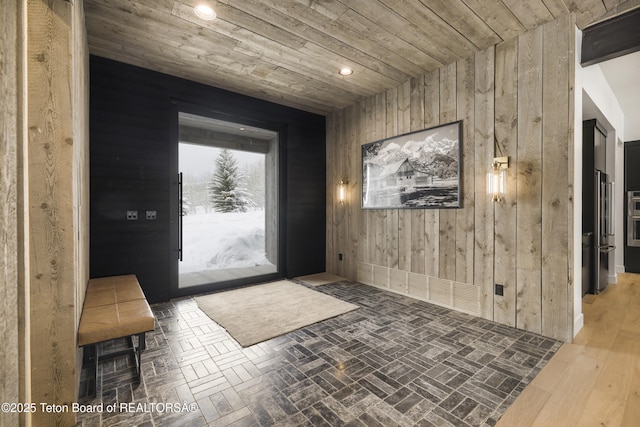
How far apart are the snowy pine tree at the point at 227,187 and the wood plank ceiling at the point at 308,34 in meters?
1.22

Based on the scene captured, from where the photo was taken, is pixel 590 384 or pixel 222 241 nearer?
pixel 590 384

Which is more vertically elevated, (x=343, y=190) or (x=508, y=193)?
Result: (x=343, y=190)

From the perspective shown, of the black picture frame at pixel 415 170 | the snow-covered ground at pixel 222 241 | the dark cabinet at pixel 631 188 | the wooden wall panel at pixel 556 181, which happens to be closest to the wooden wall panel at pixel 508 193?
the wooden wall panel at pixel 556 181

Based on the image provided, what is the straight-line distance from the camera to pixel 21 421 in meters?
1.00

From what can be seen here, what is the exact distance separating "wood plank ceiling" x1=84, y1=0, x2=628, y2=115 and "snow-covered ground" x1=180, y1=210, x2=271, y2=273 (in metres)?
2.11

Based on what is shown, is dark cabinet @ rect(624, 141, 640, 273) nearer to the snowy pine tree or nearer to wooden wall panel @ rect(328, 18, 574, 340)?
wooden wall panel @ rect(328, 18, 574, 340)

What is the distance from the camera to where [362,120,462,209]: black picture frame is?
3721 millimetres

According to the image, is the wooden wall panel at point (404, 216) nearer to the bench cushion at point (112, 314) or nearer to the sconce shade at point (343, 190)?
the sconce shade at point (343, 190)

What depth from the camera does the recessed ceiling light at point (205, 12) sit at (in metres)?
2.64

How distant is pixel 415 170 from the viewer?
4152 mm

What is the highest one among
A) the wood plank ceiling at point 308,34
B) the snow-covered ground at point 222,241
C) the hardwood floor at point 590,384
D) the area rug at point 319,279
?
the wood plank ceiling at point 308,34

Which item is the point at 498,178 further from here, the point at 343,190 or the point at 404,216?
the point at 343,190

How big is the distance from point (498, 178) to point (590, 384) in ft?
6.43

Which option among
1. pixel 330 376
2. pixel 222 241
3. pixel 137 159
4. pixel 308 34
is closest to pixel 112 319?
pixel 330 376
